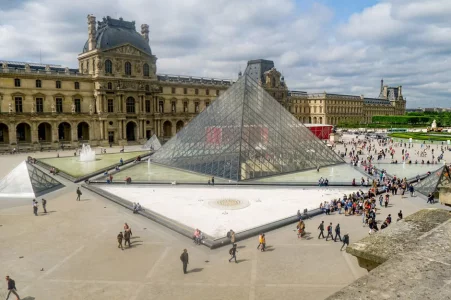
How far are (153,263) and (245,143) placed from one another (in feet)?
51.2

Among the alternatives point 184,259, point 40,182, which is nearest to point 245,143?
point 40,182

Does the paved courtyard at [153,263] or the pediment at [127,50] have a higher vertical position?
the pediment at [127,50]

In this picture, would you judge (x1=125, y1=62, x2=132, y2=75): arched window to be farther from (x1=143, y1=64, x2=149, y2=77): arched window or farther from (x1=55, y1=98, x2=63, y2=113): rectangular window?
(x1=55, y1=98, x2=63, y2=113): rectangular window

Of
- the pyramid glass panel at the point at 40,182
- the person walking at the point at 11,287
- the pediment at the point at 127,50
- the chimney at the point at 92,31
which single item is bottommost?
the person walking at the point at 11,287

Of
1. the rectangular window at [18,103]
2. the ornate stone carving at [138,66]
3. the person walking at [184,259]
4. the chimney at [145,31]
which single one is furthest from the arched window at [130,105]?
the person walking at [184,259]

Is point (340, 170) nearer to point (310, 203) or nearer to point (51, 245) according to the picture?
point (310, 203)

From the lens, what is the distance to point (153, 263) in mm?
11188

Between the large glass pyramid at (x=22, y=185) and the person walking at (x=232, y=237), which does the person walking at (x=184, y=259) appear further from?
the large glass pyramid at (x=22, y=185)

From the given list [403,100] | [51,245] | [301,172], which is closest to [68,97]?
[301,172]

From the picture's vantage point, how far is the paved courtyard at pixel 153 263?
9430mm

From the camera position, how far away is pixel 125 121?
4866cm

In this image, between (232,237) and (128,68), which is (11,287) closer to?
(232,237)

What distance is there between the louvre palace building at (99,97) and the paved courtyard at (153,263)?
99.3 feet

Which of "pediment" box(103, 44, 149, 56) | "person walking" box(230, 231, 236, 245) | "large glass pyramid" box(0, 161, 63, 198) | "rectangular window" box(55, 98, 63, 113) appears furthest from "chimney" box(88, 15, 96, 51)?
"person walking" box(230, 231, 236, 245)
